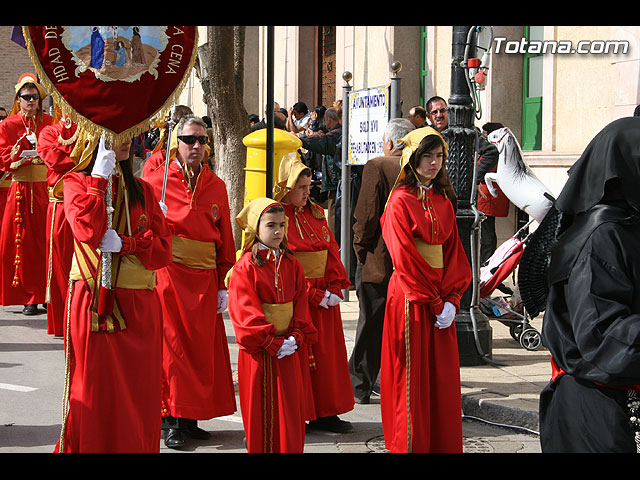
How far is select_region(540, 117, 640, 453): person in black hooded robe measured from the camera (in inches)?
123

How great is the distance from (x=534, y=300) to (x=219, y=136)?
11046 mm

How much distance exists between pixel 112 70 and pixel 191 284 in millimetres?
1757

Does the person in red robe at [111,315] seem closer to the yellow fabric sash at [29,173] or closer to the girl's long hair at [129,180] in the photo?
the girl's long hair at [129,180]

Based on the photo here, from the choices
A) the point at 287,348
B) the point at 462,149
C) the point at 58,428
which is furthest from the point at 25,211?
the point at 287,348

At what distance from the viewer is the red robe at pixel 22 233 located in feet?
35.4

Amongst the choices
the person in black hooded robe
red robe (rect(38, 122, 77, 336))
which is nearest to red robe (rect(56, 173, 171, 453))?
A: the person in black hooded robe

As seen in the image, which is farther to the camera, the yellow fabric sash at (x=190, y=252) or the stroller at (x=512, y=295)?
the stroller at (x=512, y=295)

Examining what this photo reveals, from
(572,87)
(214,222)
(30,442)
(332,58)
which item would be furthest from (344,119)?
(332,58)

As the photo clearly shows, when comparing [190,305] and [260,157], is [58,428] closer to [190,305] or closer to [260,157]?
[190,305]

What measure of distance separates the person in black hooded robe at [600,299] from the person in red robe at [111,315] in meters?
2.36

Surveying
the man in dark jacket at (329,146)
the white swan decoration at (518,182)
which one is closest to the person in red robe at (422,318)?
the white swan decoration at (518,182)

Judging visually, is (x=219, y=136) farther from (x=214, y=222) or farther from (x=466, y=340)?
(x=214, y=222)

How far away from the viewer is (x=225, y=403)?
649 centimetres

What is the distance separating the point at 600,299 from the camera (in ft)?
10.3
